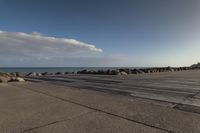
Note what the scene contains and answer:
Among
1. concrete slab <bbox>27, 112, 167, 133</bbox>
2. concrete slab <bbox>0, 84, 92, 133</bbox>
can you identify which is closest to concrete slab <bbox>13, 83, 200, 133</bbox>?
concrete slab <bbox>27, 112, 167, 133</bbox>

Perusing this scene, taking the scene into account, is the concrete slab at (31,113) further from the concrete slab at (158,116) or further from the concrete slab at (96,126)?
the concrete slab at (158,116)

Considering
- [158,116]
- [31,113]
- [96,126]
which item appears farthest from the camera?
[31,113]

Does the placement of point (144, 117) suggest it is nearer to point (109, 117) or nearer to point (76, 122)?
point (109, 117)

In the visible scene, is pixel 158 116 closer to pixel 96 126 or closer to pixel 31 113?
pixel 96 126

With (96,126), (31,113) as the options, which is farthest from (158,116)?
(31,113)

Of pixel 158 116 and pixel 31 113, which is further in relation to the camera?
pixel 31 113

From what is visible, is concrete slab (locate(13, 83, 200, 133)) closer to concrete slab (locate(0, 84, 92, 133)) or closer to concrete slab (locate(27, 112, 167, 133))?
concrete slab (locate(27, 112, 167, 133))

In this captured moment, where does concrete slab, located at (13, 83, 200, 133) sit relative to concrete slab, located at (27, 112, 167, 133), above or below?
above

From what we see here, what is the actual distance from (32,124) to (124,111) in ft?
7.32

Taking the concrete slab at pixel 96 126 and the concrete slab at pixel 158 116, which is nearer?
the concrete slab at pixel 96 126

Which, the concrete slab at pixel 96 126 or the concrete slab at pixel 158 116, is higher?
the concrete slab at pixel 158 116

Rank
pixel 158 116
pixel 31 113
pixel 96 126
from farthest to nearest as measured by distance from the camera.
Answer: pixel 31 113
pixel 158 116
pixel 96 126

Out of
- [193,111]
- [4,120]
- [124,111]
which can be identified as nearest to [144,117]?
[124,111]

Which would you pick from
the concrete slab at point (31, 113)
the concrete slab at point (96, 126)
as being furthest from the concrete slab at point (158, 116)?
the concrete slab at point (31, 113)
